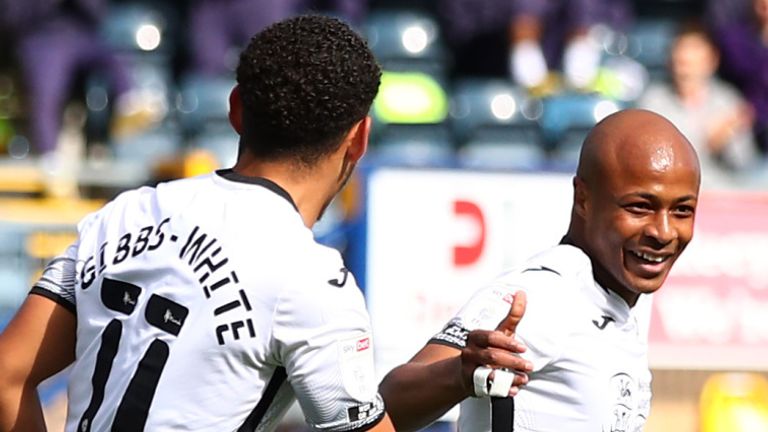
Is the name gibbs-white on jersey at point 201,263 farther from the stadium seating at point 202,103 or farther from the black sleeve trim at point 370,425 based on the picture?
the stadium seating at point 202,103

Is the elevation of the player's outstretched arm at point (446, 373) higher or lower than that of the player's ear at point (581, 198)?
lower

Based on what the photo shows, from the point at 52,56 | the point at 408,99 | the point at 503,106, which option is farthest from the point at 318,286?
the point at 503,106

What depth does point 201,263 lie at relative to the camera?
8.77 feet

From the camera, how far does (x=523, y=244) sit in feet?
21.2

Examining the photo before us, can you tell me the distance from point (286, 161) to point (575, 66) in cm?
665

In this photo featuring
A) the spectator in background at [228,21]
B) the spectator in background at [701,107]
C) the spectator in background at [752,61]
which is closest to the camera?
the spectator in background at [701,107]

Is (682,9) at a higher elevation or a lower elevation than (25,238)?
higher

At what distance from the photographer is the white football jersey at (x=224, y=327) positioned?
8.59 ft

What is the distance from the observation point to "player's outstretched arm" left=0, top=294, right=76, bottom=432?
281 centimetres

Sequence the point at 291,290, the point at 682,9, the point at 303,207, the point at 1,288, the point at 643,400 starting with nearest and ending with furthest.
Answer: the point at 291,290, the point at 303,207, the point at 643,400, the point at 1,288, the point at 682,9

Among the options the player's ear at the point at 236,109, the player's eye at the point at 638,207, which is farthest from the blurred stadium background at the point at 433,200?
the player's ear at the point at 236,109

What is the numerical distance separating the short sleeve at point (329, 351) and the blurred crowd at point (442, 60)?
17.5 ft

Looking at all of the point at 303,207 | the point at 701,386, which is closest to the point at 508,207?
Result: the point at 701,386

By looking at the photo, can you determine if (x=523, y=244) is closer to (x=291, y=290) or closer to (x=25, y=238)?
(x=25, y=238)
